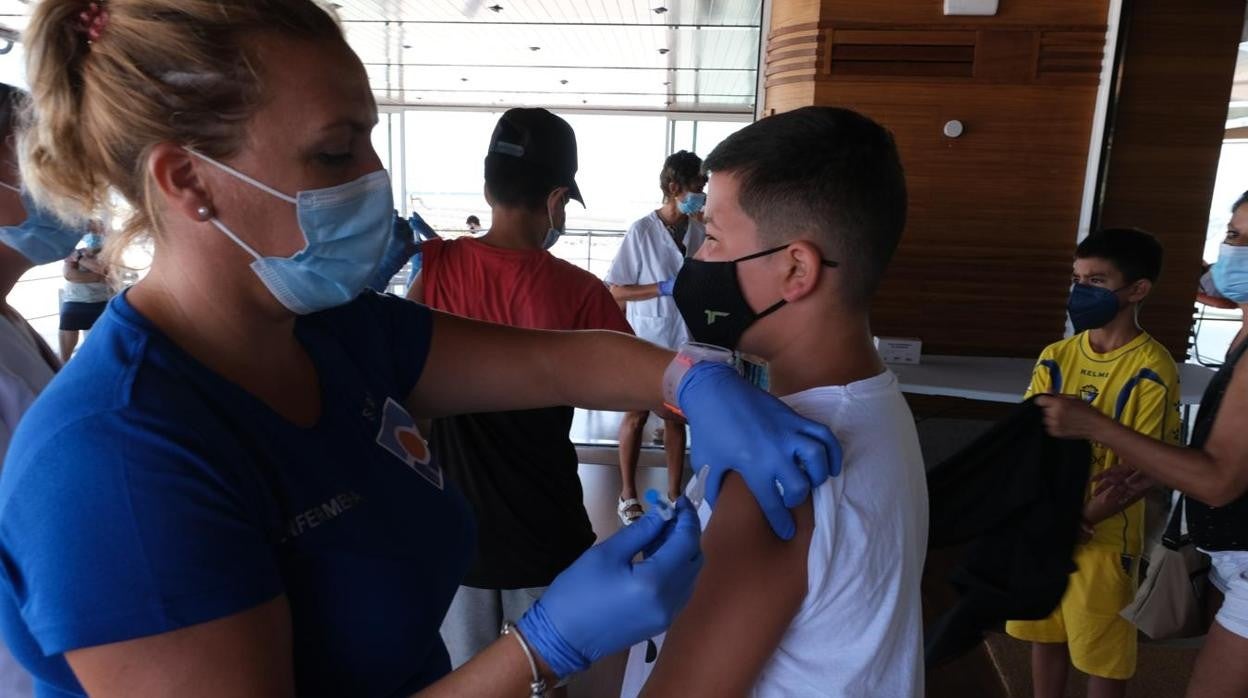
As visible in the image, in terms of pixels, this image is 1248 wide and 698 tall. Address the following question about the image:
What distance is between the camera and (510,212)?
2.12 meters

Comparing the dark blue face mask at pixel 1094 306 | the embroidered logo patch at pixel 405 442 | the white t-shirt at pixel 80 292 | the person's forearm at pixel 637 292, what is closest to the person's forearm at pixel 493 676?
the embroidered logo patch at pixel 405 442

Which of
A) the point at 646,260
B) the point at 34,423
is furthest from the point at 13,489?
the point at 646,260

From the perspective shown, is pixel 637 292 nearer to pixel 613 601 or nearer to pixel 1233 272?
pixel 1233 272

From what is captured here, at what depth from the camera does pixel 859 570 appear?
906 mm

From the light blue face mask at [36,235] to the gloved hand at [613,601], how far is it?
1282 mm

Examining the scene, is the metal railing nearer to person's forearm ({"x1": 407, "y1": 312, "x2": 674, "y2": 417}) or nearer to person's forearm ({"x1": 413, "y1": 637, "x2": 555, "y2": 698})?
person's forearm ({"x1": 407, "y1": 312, "x2": 674, "y2": 417})

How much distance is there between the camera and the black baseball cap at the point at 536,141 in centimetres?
210

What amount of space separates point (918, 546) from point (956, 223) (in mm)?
3221

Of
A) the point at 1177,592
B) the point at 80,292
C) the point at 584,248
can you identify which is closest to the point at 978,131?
the point at 1177,592

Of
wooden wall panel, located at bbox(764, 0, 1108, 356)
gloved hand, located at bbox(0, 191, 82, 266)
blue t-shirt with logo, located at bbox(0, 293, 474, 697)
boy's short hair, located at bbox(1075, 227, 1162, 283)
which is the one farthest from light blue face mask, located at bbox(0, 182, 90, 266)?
wooden wall panel, located at bbox(764, 0, 1108, 356)

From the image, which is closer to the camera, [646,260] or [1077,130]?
[1077,130]

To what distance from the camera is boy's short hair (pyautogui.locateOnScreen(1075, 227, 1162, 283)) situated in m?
2.28

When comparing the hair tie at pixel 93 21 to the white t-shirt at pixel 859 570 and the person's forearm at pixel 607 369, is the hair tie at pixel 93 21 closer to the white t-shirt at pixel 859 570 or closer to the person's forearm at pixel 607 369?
the person's forearm at pixel 607 369

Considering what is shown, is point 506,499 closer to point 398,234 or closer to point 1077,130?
point 398,234
